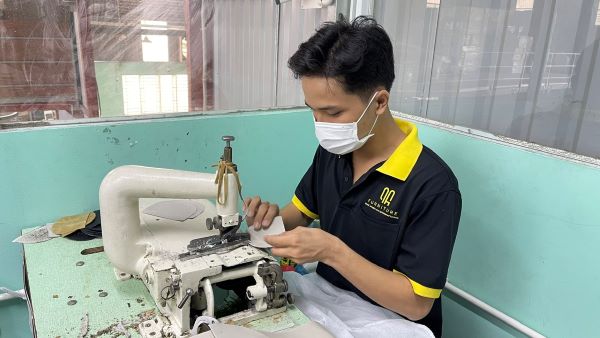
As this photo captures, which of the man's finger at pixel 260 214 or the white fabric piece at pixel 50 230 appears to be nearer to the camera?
the man's finger at pixel 260 214

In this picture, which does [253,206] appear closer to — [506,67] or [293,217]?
[293,217]

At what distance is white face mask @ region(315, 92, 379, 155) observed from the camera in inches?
48.2

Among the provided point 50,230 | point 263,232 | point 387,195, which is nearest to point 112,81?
point 50,230

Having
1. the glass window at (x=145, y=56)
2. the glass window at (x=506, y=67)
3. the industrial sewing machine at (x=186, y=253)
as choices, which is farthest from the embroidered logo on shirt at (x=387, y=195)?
the glass window at (x=145, y=56)

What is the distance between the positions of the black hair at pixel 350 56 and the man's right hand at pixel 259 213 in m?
0.42

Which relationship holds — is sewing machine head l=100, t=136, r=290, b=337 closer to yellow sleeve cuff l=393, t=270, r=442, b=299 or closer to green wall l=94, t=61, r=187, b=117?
yellow sleeve cuff l=393, t=270, r=442, b=299

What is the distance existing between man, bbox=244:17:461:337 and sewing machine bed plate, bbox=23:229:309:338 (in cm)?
20

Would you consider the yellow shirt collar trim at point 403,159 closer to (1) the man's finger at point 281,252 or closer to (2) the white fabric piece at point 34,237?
(1) the man's finger at point 281,252

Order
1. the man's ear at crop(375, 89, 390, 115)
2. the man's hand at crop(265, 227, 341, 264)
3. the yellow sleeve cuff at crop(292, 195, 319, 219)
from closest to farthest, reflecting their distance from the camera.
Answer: the man's hand at crop(265, 227, 341, 264), the man's ear at crop(375, 89, 390, 115), the yellow sleeve cuff at crop(292, 195, 319, 219)

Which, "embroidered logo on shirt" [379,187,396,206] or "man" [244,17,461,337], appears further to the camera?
"embroidered logo on shirt" [379,187,396,206]

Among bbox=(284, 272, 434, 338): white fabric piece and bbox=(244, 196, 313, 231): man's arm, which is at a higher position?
bbox=(244, 196, 313, 231): man's arm

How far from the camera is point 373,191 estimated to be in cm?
132

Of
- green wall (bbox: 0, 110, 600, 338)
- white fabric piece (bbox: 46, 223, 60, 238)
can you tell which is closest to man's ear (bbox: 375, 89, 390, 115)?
green wall (bbox: 0, 110, 600, 338)

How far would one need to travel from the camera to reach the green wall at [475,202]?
1.31 metres
